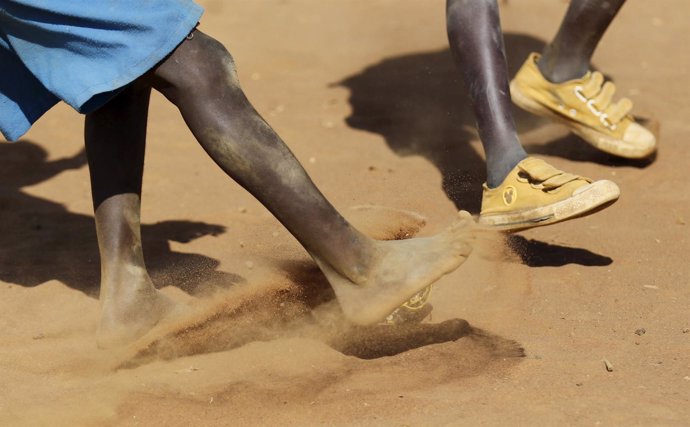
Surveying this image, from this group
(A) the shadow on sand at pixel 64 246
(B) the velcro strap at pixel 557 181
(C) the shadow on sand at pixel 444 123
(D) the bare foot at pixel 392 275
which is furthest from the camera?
(C) the shadow on sand at pixel 444 123

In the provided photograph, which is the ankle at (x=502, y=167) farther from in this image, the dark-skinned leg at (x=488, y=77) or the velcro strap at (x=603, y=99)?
the velcro strap at (x=603, y=99)

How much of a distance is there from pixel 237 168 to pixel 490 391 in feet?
2.65

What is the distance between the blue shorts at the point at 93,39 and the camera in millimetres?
2607

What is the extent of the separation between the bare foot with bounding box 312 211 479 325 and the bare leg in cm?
171

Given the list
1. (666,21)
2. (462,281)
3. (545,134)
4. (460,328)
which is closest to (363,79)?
(545,134)

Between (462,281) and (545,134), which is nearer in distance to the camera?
(462,281)

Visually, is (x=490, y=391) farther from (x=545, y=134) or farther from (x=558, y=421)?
(x=545, y=134)

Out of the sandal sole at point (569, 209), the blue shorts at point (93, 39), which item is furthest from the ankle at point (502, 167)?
the blue shorts at point (93, 39)

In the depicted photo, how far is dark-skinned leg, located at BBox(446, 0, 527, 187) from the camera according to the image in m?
3.64

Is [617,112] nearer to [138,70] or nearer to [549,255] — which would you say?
[549,255]

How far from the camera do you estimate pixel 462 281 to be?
135 inches

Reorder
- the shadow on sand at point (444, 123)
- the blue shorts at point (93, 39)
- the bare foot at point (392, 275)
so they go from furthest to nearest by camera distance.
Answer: the shadow on sand at point (444, 123) → the bare foot at point (392, 275) → the blue shorts at point (93, 39)

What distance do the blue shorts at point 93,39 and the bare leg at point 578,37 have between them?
2.04 m

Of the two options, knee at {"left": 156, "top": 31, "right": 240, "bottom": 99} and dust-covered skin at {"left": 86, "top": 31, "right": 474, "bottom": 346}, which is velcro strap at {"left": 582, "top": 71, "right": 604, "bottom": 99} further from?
knee at {"left": 156, "top": 31, "right": 240, "bottom": 99}
